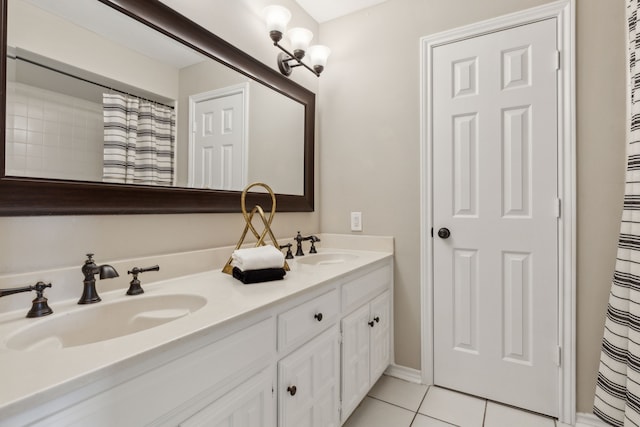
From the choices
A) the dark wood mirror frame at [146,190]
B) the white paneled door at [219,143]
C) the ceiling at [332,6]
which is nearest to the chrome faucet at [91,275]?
the dark wood mirror frame at [146,190]

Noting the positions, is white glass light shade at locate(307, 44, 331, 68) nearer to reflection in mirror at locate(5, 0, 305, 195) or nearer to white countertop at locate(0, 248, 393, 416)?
reflection in mirror at locate(5, 0, 305, 195)

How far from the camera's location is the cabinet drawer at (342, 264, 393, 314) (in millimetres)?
1495

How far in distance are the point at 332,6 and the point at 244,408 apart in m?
2.35

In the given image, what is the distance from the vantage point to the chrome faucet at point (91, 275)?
96 cm

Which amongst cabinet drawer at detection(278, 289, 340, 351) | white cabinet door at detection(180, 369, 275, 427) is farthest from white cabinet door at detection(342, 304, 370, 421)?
white cabinet door at detection(180, 369, 275, 427)

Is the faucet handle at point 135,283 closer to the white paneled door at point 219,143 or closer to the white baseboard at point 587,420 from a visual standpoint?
the white paneled door at point 219,143

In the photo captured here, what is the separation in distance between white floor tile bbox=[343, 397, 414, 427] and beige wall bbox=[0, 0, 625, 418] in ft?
1.16

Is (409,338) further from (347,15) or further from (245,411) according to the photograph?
(347,15)

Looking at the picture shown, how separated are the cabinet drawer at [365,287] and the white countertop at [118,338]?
0.20 meters

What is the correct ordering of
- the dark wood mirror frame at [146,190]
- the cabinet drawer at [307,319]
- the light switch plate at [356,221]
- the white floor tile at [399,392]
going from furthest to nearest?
the light switch plate at [356,221] < the white floor tile at [399,392] < the cabinet drawer at [307,319] < the dark wood mirror frame at [146,190]

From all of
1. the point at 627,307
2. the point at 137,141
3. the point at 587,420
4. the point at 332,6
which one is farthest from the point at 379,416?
the point at 332,6

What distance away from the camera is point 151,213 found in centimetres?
124

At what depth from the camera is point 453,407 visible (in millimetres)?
1727

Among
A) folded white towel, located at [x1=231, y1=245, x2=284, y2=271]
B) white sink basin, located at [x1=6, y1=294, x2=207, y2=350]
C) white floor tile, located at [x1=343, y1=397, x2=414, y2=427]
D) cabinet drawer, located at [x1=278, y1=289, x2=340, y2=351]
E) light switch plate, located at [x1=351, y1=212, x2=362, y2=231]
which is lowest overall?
white floor tile, located at [x1=343, y1=397, x2=414, y2=427]
